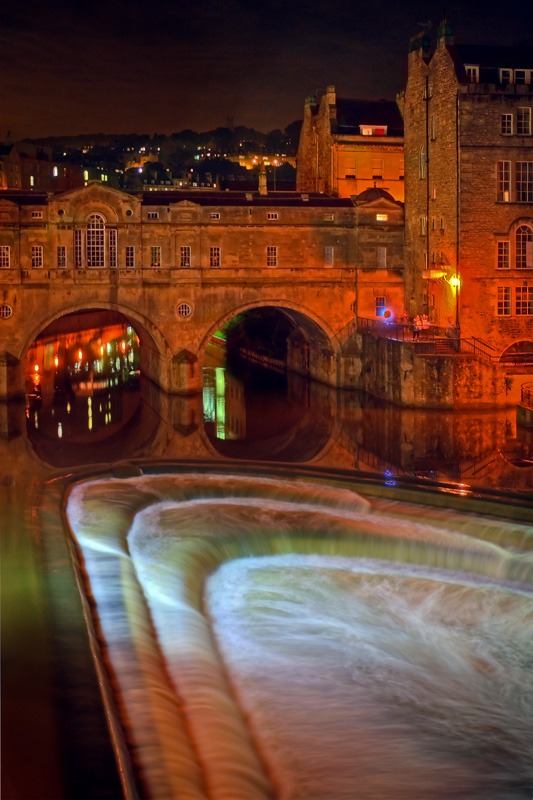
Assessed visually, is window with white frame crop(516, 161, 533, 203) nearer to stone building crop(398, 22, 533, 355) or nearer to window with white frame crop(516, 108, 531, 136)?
stone building crop(398, 22, 533, 355)

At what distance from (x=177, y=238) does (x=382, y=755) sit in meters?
33.6

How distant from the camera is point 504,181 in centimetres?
3962

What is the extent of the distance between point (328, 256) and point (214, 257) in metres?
5.37

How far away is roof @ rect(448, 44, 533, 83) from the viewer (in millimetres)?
39781

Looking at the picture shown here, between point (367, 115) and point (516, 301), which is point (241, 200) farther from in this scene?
point (367, 115)

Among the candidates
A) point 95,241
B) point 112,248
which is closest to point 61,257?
point 95,241

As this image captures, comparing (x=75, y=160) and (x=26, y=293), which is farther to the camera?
(x=75, y=160)

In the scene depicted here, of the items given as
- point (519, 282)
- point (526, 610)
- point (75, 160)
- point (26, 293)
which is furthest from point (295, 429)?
point (75, 160)

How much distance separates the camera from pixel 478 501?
2272 cm

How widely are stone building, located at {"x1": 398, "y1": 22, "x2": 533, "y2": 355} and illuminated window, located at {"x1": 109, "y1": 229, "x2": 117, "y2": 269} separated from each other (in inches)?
552

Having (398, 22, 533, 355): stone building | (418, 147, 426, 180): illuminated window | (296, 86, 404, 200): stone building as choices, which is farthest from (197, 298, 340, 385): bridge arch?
(296, 86, 404, 200): stone building

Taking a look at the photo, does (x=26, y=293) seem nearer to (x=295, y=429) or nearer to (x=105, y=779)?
(x=295, y=429)

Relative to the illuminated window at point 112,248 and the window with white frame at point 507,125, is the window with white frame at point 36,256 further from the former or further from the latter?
the window with white frame at point 507,125

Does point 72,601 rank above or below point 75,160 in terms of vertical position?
below
